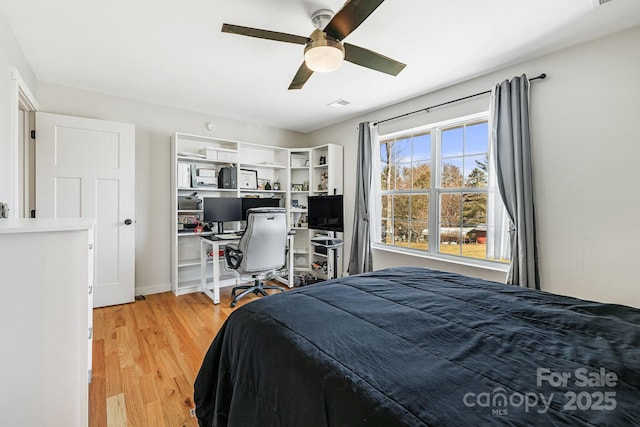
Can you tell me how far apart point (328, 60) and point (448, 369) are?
1711 millimetres

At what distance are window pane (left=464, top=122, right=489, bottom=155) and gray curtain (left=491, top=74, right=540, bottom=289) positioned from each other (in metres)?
0.28

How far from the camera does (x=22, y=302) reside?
1193 millimetres

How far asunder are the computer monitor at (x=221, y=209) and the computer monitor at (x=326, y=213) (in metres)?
1.04

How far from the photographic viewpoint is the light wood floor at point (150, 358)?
162cm

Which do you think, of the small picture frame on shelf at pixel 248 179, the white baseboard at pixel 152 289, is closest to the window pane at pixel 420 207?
the small picture frame on shelf at pixel 248 179

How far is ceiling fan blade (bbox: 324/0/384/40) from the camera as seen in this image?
1403 millimetres

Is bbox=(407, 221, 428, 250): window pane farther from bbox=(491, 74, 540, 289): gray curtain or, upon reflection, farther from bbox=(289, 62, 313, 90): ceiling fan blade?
bbox=(289, 62, 313, 90): ceiling fan blade

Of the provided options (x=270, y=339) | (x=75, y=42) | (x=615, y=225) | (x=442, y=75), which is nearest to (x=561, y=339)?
(x=270, y=339)

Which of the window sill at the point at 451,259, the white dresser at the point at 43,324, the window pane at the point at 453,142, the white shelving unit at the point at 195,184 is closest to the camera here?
the white dresser at the point at 43,324

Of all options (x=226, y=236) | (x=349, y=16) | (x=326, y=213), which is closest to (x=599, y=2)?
(x=349, y=16)

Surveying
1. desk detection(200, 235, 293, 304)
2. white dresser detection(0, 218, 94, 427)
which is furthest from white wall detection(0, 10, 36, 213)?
desk detection(200, 235, 293, 304)

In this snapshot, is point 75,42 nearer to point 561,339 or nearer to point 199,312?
point 199,312

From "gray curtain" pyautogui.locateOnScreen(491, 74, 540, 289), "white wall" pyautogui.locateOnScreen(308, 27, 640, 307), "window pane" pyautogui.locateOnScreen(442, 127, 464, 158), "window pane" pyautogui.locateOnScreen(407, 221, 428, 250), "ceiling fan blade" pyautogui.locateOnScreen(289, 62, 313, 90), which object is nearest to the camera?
"white wall" pyautogui.locateOnScreen(308, 27, 640, 307)

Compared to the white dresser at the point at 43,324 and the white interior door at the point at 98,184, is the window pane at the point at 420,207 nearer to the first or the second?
the white dresser at the point at 43,324
